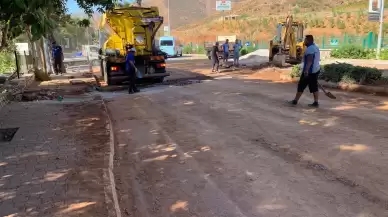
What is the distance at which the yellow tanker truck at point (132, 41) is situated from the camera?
15055 mm

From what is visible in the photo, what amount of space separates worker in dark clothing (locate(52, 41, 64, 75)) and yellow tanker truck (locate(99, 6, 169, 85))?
6.95m

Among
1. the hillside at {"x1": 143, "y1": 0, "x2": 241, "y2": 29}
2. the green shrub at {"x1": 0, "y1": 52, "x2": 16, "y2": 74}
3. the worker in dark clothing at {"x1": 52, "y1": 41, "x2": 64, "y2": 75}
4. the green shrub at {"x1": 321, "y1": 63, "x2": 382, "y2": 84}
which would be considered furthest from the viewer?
the hillside at {"x1": 143, "y1": 0, "x2": 241, "y2": 29}

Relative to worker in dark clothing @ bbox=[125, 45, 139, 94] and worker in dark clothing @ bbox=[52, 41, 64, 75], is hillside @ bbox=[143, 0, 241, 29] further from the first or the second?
worker in dark clothing @ bbox=[125, 45, 139, 94]

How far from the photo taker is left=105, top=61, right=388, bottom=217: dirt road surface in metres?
4.17

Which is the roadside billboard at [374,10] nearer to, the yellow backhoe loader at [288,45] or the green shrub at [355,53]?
the green shrub at [355,53]

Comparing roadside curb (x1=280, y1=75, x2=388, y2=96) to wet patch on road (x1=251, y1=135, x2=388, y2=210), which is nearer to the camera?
wet patch on road (x1=251, y1=135, x2=388, y2=210)

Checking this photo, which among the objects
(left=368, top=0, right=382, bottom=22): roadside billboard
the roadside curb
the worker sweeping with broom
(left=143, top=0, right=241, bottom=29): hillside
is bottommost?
the roadside curb

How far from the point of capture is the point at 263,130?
7.15 metres

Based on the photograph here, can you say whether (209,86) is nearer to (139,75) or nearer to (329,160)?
(139,75)

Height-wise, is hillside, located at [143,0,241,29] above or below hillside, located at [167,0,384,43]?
above

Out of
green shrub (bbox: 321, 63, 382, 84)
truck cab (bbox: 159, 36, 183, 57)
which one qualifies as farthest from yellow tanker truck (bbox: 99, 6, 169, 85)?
truck cab (bbox: 159, 36, 183, 57)

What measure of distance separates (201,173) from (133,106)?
19.2 feet

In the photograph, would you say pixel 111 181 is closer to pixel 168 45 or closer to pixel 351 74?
pixel 351 74

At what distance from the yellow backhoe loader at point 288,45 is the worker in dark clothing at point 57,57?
12507 millimetres
